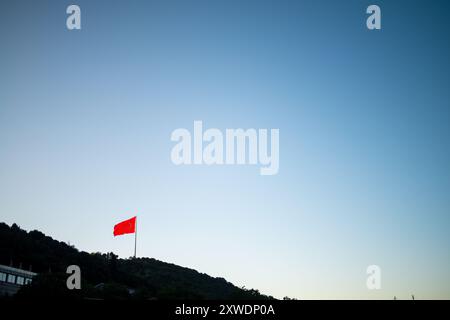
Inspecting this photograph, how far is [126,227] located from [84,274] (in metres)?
19.6

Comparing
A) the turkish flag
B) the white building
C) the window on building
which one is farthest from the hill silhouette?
the turkish flag

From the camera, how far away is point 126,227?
170ft

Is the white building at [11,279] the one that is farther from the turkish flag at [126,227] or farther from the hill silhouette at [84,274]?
the turkish flag at [126,227]

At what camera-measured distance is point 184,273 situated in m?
105

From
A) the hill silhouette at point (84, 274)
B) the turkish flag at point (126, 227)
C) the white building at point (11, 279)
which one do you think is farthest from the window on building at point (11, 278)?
the turkish flag at point (126, 227)

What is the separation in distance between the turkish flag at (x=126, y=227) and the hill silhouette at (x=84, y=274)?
7.32m

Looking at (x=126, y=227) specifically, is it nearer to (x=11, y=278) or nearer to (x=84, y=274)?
(x=11, y=278)

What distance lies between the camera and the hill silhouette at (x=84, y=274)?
39000 mm

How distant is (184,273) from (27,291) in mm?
73506

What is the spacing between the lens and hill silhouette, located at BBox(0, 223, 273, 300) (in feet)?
128

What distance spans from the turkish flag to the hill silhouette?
24.0ft
